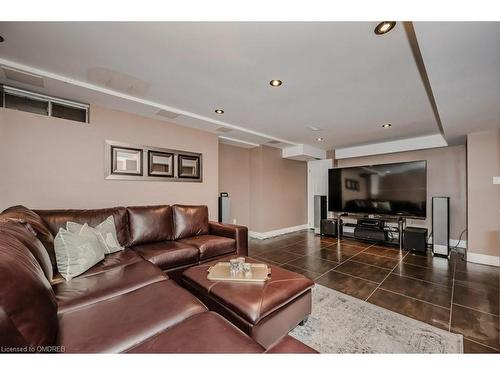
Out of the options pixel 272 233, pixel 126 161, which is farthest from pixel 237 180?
pixel 126 161

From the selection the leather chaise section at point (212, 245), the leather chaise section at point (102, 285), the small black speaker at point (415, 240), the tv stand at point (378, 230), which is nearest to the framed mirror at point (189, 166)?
the leather chaise section at point (212, 245)

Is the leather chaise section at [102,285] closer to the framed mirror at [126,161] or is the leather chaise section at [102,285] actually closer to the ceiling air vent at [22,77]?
the framed mirror at [126,161]

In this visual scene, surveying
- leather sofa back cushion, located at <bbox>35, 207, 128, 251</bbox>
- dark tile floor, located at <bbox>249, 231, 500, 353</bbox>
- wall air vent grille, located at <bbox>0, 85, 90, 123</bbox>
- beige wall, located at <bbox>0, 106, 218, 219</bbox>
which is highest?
wall air vent grille, located at <bbox>0, 85, 90, 123</bbox>

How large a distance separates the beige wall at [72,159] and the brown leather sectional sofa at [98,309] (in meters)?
0.57

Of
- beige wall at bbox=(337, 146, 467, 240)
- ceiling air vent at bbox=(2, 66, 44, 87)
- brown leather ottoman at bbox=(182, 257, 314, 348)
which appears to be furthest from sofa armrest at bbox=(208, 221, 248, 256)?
beige wall at bbox=(337, 146, 467, 240)

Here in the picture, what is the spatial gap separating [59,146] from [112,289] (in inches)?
83.2

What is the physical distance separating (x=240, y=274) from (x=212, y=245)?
3.31 ft

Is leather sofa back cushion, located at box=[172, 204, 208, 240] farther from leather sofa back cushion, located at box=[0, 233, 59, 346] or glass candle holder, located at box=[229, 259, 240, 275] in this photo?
leather sofa back cushion, located at box=[0, 233, 59, 346]

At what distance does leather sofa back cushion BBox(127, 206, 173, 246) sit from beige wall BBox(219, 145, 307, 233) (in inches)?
83.8

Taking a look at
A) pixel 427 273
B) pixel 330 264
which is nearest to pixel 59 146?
pixel 330 264

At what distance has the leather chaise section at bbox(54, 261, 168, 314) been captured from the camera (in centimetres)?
119

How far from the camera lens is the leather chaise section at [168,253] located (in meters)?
2.12
